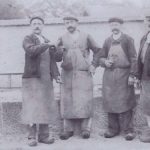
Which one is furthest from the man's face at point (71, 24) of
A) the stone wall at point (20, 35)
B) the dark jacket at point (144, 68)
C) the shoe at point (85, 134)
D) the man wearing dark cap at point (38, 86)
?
the stone wall at point (20, 35)

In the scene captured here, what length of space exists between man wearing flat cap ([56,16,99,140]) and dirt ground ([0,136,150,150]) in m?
0.16

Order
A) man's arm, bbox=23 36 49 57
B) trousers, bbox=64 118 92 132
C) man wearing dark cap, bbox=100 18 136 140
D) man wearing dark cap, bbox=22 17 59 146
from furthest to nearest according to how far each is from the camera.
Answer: trousers, bbox=64 118 92 132 < man wearing dark cap, bbox=100 18 136 140 < man wearing dark cap, bbox=22 17 59 146 < man's arm, bbox=23 36 49 57

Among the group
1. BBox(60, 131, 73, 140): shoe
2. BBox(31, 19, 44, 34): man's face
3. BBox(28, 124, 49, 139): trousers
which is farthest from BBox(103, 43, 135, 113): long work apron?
BBox(31, 19, 44, 34): man's face

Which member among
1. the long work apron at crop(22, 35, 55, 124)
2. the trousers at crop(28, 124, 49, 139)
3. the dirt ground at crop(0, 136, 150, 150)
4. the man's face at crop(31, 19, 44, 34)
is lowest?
the dirt ground at crop(0, 136, 150, 150)

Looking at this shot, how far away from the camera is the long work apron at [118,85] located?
5410 mm

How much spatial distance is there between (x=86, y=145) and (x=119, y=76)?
1008 millimetres

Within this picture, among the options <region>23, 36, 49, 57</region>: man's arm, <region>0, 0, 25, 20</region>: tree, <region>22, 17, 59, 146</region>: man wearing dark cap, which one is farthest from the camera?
<region>0, 0, 25, 20</region>: tree

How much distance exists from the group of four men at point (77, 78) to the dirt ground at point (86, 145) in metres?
0.09

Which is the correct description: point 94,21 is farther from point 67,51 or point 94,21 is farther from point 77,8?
point 77,8

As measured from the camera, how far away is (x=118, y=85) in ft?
17.9

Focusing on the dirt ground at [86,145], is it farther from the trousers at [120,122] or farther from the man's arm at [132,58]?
the man's arm at [132,58]

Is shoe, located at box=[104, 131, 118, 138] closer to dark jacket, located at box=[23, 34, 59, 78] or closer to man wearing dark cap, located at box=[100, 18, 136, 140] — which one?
man wearing dark cap, located at box=[100, 18, 136, 140]

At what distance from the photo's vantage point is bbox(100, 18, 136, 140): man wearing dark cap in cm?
538

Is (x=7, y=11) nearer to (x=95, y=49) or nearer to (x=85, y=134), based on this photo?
(x=95, y=49)
